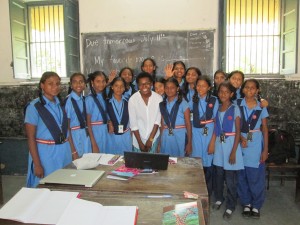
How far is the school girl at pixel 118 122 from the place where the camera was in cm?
309

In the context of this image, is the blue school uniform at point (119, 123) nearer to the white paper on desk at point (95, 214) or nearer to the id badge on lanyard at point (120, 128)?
the id badge on lanyard at point (120, 128)

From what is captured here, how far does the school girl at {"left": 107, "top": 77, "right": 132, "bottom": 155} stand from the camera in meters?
3.09

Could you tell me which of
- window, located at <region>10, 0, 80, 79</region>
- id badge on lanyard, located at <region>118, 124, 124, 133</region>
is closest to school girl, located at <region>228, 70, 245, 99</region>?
id badge on lanyard, located at <region>118, 124, 124, 133</region>

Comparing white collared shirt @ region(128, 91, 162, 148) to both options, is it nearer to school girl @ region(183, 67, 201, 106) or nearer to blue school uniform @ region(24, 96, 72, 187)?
school girl @ region(183, 67, 201, 106)

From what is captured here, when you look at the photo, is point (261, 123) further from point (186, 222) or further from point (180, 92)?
point (186, 222)

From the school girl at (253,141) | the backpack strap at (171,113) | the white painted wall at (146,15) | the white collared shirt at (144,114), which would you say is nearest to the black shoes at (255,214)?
the school girl at (253,141)

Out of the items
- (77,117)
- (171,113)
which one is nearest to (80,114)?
(77,117)

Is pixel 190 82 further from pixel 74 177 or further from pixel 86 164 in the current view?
pixel 74 177

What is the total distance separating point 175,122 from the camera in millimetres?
3002

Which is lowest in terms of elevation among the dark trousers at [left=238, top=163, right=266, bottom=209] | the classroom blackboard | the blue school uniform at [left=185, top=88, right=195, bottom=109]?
the dark trousers at [left=238, top=163, right=266, bottom=209]

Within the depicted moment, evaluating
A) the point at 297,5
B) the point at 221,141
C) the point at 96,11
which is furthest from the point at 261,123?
the point at 96,11

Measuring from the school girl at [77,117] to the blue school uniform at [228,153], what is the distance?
4.41 ft

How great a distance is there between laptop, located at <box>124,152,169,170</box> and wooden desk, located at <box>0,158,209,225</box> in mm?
52

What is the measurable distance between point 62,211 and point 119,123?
1992 millimetres
